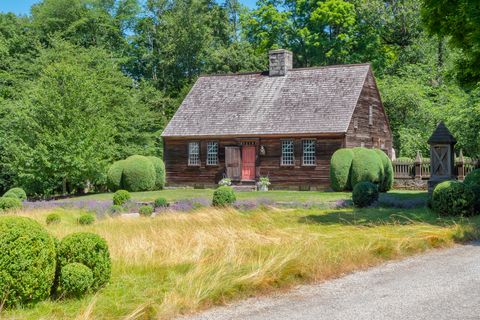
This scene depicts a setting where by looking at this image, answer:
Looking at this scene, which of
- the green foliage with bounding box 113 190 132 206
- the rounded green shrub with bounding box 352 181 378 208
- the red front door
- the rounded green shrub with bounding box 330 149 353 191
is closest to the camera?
the rounded green shrub with bounding box 352 181 378 208

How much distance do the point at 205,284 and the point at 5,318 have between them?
271cm

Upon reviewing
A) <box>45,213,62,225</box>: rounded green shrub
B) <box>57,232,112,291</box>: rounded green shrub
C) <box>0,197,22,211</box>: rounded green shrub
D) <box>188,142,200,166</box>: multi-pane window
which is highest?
<box>188,142,200,166</box>: multi-pane window

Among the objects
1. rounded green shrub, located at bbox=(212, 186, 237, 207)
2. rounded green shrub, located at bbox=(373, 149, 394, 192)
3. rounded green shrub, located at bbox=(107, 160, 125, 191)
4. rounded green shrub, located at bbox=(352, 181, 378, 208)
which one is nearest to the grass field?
rounded green shrub, located at bbox=(352, 181, 378, 208)

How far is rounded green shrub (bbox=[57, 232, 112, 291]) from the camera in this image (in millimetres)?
8555

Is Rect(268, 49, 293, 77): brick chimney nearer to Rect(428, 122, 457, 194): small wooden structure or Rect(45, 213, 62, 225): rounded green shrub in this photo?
Rect(428, 122, 457, 194): small wooden structure

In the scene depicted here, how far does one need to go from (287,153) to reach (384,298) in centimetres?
2517

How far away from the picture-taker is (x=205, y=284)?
8.47 meters

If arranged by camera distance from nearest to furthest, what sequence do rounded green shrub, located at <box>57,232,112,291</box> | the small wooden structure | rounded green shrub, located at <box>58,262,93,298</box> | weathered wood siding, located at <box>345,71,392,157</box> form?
rounded green shrub, located at <box>58,262,93,298</box> → rounded green shrub, located at <box>57,232,112,291</box> → the small wooden structure → weathered wood siding, located at <box>345,71,392,157</box>

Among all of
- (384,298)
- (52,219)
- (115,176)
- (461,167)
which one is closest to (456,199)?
(384,298)

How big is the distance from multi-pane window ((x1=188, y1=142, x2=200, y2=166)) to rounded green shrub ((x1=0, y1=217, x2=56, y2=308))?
27355 mm

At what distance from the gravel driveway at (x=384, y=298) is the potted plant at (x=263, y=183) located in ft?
71.8

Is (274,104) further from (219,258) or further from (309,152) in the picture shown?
(219,258)

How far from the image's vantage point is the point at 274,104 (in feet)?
113

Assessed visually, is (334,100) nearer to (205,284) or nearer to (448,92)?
(448,92)
